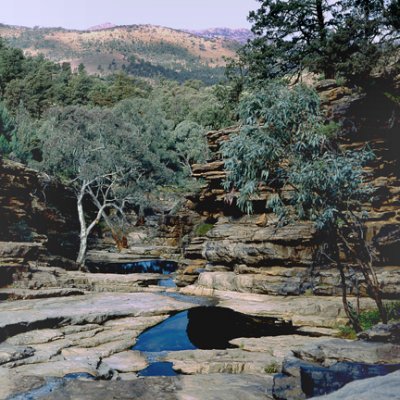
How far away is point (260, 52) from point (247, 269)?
18.1 meters

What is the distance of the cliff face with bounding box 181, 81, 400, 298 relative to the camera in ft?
71.5

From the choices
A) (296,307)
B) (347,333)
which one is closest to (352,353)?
(347,333)

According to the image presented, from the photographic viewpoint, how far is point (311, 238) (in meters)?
23.3

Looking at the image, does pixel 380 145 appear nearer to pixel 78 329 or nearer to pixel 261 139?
pixel 261 139

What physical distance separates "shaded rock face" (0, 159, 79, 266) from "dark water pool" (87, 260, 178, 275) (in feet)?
13.8

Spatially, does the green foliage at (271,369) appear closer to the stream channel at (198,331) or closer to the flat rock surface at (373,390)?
the stream channel at (198,331)

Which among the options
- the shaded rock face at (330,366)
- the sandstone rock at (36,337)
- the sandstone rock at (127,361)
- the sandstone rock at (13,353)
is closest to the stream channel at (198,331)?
the sandstone rock at (127,361)

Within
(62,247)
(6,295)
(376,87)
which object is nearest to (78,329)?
(6,295)

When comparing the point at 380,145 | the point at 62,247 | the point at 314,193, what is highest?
the point at 380,145

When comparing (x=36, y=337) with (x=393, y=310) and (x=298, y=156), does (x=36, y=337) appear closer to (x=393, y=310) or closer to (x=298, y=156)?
(x=298, y=156)

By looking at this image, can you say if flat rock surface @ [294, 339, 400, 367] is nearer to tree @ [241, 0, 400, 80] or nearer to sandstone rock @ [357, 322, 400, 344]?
sandstone rock @ [357, 322, 400, 344]

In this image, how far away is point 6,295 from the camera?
21.3 m

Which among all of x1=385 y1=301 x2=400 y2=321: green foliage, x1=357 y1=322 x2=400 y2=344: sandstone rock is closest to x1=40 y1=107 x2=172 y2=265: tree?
x1=385 y1=301 x2=400 y2=321: green foliage

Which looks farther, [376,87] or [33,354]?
[376,87]
